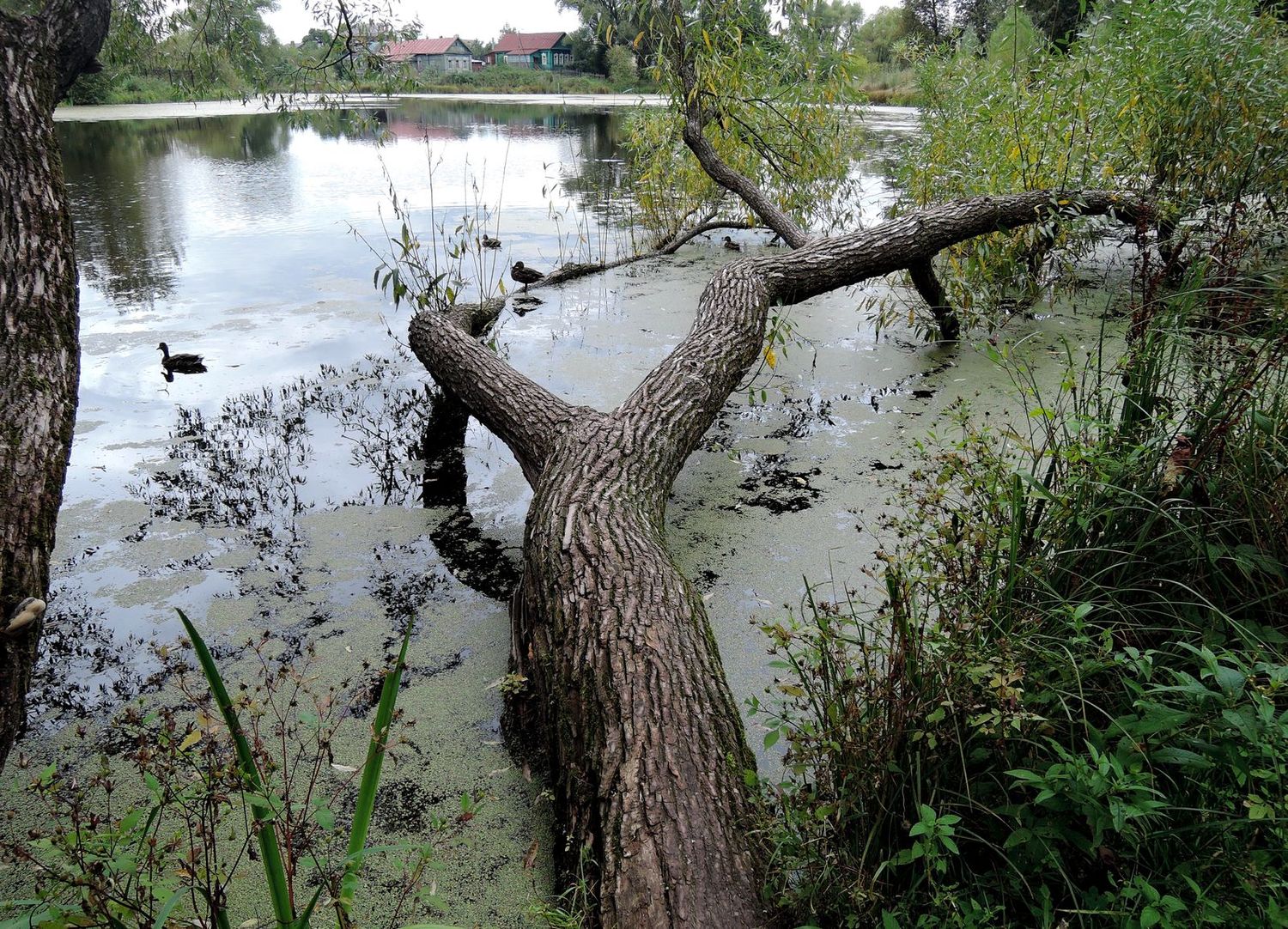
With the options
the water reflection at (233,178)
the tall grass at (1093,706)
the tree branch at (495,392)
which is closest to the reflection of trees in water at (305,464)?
the tree branch at (495,392)

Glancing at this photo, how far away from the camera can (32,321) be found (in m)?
2.03

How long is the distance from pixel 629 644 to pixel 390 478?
1804 mm

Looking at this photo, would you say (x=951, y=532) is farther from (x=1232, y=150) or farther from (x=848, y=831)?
(x=1232, y=150)

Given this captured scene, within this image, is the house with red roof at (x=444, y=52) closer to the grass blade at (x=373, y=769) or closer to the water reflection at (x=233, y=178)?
the water reflection at (x=233, y=178)

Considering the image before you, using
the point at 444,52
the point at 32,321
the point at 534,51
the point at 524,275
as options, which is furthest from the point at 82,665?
the point at 444,52

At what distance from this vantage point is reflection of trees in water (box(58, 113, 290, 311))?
20.0 ft

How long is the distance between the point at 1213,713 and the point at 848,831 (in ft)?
1.91

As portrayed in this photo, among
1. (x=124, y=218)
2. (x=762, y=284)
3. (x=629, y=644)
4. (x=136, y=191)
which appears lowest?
(x=629, y=644)

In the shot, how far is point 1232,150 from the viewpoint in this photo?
4184 mm

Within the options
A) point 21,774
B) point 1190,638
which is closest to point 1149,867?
point 1190,638

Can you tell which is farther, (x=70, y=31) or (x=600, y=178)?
(x=600, y=178)

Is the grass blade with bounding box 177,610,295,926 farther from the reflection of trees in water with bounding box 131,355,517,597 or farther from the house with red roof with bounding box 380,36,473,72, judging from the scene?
the house with red roof with bounding box 380,36,473,72

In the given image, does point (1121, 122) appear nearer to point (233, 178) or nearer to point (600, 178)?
point (600, 178)

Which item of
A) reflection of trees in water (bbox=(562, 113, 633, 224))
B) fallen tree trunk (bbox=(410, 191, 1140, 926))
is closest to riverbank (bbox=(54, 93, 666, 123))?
reflection of trees in water (bbox=(562, 113, 633, 224))
